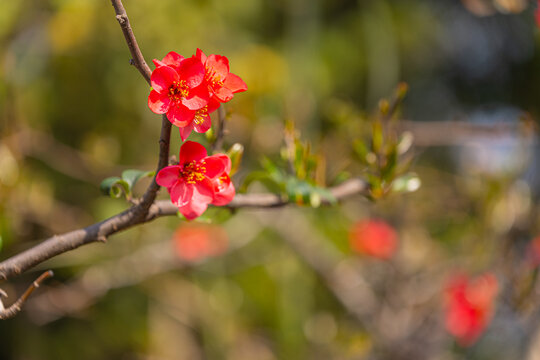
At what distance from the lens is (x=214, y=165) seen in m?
0.35

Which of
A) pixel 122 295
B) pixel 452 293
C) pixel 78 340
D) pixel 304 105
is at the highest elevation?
pixel 304 105

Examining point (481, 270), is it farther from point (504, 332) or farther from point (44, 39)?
point (44, 39)

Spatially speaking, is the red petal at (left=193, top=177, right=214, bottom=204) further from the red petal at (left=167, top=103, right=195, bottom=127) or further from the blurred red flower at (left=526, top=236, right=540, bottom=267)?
the blurred red flower at (left=526, top=236, right=540, bottom=267)

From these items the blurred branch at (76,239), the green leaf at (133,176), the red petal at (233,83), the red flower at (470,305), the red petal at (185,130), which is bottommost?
the red flower at (470,305)

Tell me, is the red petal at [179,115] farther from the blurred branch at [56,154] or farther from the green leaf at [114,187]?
the blurred branch at [56,154]

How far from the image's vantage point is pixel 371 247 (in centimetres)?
118

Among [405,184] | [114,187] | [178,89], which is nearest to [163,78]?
[178,89]

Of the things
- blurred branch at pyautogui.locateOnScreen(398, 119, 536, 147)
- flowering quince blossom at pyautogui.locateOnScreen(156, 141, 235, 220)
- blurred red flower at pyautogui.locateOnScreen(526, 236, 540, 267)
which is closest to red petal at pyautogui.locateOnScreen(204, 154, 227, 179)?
flowering quince blossom at pyautogui.locateOnScreen(156, 141, 235, 220)

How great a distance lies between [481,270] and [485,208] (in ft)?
0.49

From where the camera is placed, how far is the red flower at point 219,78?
0.31 metres

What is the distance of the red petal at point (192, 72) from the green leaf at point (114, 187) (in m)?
0.10

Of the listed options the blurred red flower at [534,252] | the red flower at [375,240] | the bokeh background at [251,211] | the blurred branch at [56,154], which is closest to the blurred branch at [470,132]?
the bokeh background at [251,211]

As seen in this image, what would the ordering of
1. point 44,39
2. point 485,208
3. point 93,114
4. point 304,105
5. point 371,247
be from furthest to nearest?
point 93,114 → point 44,39 → point 304,105 → point 371,247 → point 485,208

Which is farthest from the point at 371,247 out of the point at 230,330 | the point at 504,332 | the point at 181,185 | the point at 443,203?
the point at 181,185
